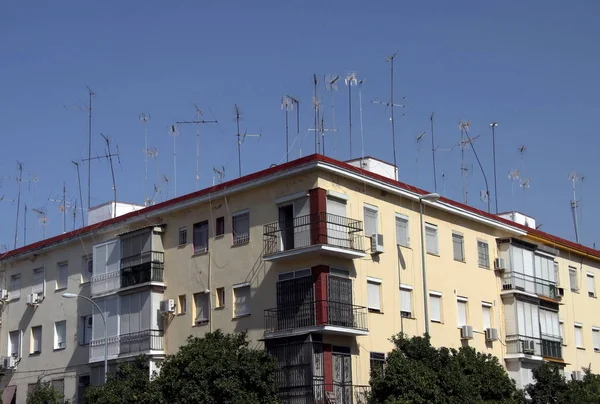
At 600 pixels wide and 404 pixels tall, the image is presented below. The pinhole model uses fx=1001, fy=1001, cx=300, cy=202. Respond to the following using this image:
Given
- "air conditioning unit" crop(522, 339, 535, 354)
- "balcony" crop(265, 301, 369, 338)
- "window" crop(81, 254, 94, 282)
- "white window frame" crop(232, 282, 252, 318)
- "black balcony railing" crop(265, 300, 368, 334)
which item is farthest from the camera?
"window" crop(81, 254, 94, 282)

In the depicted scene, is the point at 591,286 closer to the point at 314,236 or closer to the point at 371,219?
the point at 371,219

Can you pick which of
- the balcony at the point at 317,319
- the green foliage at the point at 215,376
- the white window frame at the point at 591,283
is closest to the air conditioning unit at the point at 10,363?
the green foliage at the point at 215,376

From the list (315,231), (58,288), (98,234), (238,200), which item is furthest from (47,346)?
(315,231)

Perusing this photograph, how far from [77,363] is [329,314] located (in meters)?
17.7

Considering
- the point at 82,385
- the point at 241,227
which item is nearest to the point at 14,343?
the point at 82,385

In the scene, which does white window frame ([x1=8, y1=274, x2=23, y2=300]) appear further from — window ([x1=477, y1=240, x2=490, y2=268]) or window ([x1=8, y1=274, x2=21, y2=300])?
window ([x1=477, y1=240, x2=490, y2=268])

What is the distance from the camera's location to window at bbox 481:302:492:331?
166 feet

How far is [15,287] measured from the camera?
5834 cm

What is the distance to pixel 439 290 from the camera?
156 feet

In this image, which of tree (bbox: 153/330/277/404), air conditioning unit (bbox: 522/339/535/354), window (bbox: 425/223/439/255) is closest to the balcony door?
tree (bbox: 153/330/277/404)

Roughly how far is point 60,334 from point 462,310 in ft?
71.1

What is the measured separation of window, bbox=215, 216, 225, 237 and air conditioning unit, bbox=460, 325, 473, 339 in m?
12.6

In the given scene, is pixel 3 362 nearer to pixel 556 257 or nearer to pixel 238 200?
pixel 238 200

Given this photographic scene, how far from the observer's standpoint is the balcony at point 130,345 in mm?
46969
